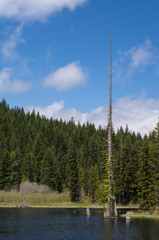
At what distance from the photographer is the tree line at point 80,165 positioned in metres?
54.9

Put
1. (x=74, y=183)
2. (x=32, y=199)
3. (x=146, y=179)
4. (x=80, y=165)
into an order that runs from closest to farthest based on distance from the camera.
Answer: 1. (x=146, y=179)
2. (x=32, y=199)
3. (x=74, y=183)
4. (x=80, y=165)

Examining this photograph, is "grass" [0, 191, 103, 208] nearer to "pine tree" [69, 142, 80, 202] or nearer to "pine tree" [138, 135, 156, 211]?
"pine tree" [69, 142, 80, 202]

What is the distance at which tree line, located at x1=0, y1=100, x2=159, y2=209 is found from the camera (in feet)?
180

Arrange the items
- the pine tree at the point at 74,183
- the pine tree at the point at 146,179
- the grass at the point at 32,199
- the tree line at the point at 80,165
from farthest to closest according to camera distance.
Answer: the pine tree at the point at 74,183 < the grass at the point at 32,199 < the tree line at the point at 80,165 < the pine tree at the point at 146,179

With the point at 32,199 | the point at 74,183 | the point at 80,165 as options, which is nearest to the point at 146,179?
the point at 32,199

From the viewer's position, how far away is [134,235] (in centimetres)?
2827

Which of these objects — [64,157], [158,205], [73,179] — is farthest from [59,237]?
[64,157]

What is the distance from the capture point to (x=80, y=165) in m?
139

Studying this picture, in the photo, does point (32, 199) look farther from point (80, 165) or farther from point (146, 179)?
point (80, 165)

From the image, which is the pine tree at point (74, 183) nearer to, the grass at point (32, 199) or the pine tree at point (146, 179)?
the grass at point (32, 199)

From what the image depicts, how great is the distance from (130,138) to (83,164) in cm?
4639

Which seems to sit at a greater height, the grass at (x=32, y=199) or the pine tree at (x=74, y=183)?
the pine tree at (x=74, y=183)

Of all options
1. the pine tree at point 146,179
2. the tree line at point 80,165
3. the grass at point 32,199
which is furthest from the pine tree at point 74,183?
the pine tree at point 146,179

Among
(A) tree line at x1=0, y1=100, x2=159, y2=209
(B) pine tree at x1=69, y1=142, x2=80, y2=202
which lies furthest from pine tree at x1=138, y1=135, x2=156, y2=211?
(B) pine tree at x1=69, y1=142, x2=80, y2=202
